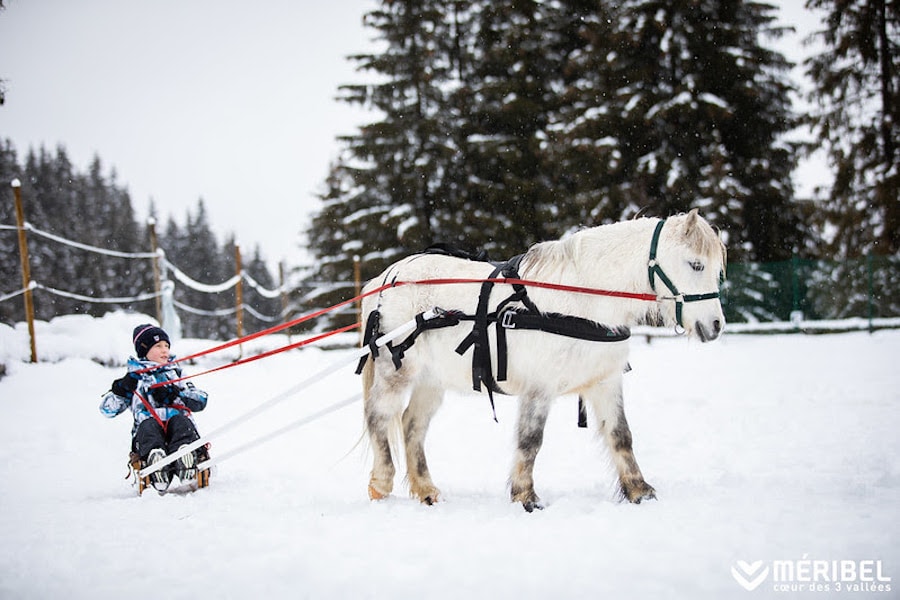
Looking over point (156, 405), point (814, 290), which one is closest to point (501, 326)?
point (156, 405)

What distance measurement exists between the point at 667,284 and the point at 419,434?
2.04m

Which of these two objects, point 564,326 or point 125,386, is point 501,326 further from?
point 125,386

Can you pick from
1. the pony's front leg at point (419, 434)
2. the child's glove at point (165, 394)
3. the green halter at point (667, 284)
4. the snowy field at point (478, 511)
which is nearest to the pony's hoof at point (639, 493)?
the snowy field at point (478, 511)

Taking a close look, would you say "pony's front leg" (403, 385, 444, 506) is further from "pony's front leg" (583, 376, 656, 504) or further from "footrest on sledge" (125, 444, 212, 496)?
"footrest on sledge" (125, 444, 212, 496)

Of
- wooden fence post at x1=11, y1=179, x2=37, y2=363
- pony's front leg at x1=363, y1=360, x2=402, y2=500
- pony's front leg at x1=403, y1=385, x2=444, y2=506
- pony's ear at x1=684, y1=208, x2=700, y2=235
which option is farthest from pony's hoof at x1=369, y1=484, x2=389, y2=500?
wooden fence post at x1=11, y1=179, x2=37, y2=363

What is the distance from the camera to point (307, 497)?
4086mm

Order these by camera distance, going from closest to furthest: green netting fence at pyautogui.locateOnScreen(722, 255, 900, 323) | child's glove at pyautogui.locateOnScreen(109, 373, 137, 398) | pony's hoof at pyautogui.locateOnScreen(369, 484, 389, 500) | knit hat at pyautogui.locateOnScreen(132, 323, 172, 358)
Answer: pony's hoof at pyautogui.locateOnScreen(369, 484, 389, 500), child's glove at pyautogui.locateOnScreen(109, 373, 137, 398), knit hat at pyautogui.locateOnScreen(132, 323, 172, 358), green netting fence at pyautogui.locateOnScreen(722, 255, 900, 323)

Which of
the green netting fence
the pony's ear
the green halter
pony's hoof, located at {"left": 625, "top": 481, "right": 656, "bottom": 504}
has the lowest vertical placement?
the green netting fence

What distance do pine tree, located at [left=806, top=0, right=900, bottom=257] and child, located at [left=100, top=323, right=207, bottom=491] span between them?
1808cm

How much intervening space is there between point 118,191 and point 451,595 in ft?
231

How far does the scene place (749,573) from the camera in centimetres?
234

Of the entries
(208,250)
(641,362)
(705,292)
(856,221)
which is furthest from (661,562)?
(208,250)

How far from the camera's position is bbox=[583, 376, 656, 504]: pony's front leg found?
3.58 metres

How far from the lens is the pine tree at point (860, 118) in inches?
641
